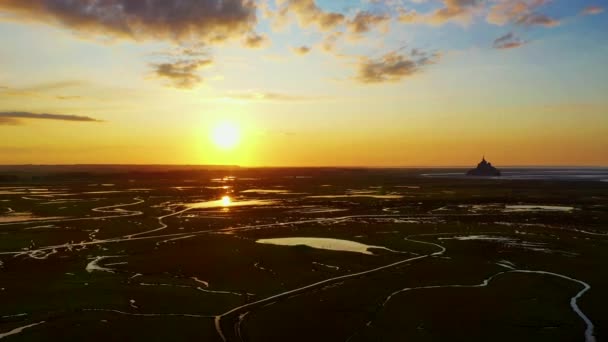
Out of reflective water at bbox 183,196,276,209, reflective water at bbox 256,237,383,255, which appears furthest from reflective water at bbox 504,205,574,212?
reflective water at bbox 183,196,276,209

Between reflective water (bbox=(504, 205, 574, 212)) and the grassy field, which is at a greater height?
reflective water (bbox=(504, 205, 574, 212))

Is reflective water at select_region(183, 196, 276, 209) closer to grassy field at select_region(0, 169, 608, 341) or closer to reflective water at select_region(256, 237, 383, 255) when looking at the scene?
grassy field at select_region(0, 169, 608, 341)

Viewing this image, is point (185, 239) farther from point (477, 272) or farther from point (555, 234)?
point (555, 234)

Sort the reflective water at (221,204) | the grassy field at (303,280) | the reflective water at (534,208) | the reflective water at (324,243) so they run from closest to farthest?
the grassy field at (303,280)
the reflective water at (324,243)
the reflective water at (534,208)
the reflective water at (221,204)

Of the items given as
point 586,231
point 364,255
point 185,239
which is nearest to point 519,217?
point 586,231

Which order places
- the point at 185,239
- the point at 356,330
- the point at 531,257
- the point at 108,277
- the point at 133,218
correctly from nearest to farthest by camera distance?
1. the point at 356,330
2. the point at 108,277
3. the point at 531,257
4. the point at 185,239
5. the point at 133,218

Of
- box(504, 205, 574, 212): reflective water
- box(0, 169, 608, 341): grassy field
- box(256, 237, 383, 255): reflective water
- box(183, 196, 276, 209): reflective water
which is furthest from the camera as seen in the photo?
box(183, 196, 276, 209): reflective water

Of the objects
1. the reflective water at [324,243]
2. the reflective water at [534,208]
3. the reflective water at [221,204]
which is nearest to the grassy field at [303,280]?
the reflective water at [324,243]

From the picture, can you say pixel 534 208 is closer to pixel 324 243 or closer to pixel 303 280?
pixel 324 243

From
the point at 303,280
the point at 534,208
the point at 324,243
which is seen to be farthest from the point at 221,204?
the point at 303,280

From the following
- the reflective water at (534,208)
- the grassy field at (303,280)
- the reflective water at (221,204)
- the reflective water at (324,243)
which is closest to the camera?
Result: the grassy field at (303,280)

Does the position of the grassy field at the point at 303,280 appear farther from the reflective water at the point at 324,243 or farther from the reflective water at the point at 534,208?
the reflective water at the point at 534,208
